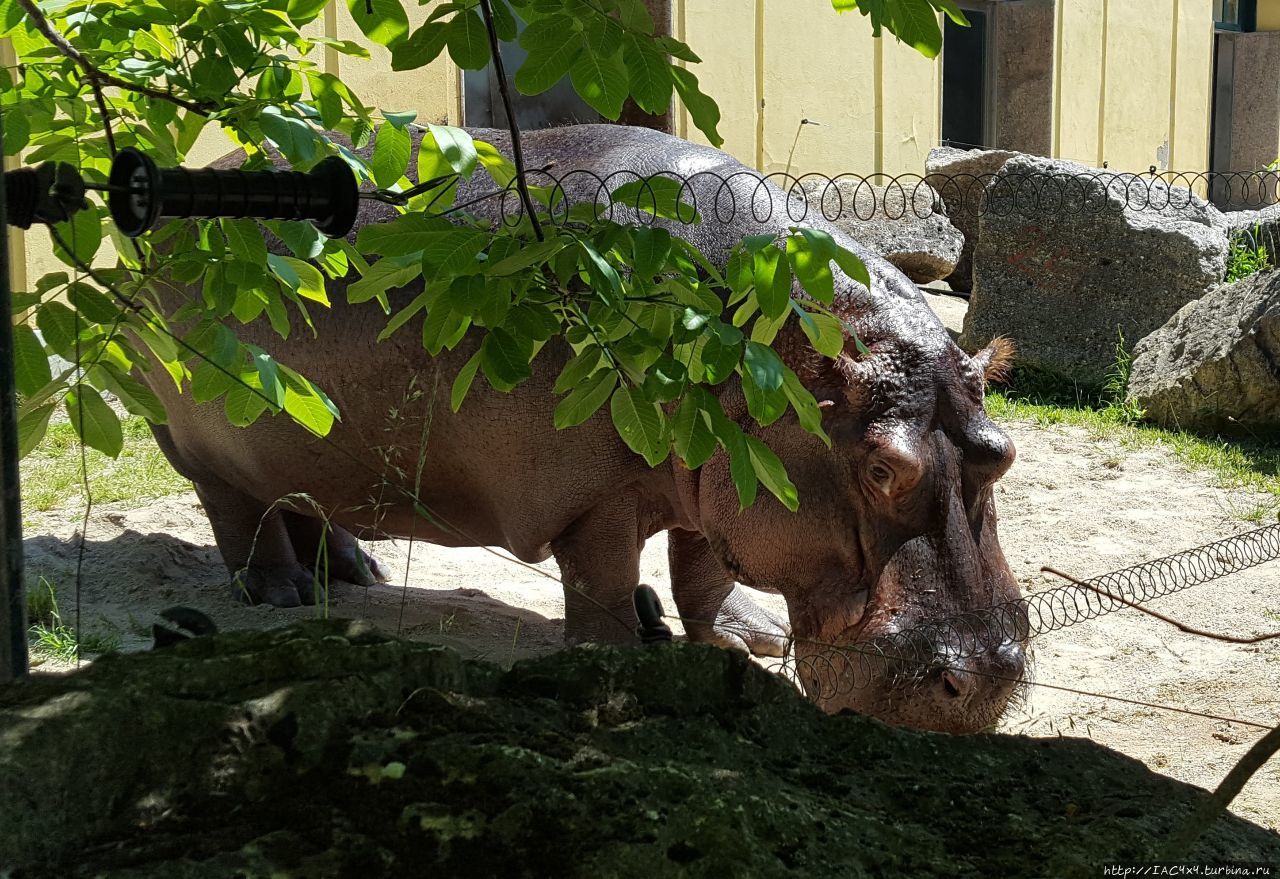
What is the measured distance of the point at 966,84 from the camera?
50.3 ft

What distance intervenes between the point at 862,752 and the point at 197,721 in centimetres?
77

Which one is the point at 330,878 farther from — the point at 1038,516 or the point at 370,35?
the point at 1038,516

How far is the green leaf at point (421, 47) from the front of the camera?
228 cm

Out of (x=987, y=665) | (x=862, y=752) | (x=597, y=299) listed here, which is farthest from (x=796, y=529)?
(x=862, y=752)

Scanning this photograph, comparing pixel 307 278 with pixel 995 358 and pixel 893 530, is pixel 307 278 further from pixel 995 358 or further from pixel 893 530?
pixel 995 358

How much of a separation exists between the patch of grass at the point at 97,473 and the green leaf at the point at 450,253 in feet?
15.4

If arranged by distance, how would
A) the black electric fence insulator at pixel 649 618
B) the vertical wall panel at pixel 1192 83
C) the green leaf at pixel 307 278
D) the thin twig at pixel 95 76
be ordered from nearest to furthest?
1. the black electric fence insulator at pixel 649 618
2. the thin twig at pixel 95 76
3. the green leaf at pixel 307 278
4. the vertical wall panel at pixel 1192 83

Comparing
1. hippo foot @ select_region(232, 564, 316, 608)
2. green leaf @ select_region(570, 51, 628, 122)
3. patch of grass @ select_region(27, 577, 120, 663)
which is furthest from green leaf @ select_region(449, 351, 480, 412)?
hippo foot @ select_region(232, 564, 316, 608)

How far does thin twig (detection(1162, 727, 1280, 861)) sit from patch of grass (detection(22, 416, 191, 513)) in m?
5.93

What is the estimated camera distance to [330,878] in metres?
1.19

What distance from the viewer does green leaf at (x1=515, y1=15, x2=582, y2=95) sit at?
2.25 m

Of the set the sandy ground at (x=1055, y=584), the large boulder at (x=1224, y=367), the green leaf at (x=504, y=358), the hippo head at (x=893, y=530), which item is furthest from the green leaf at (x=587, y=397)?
the large boulder at (x=1224, y=367)

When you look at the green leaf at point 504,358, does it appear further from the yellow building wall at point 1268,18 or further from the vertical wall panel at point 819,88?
the yellow building wall at point 1268,18

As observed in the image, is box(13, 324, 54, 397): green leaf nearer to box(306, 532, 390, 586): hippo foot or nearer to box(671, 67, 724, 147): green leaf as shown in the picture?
box(671, 67, 724, 147): green leaf
